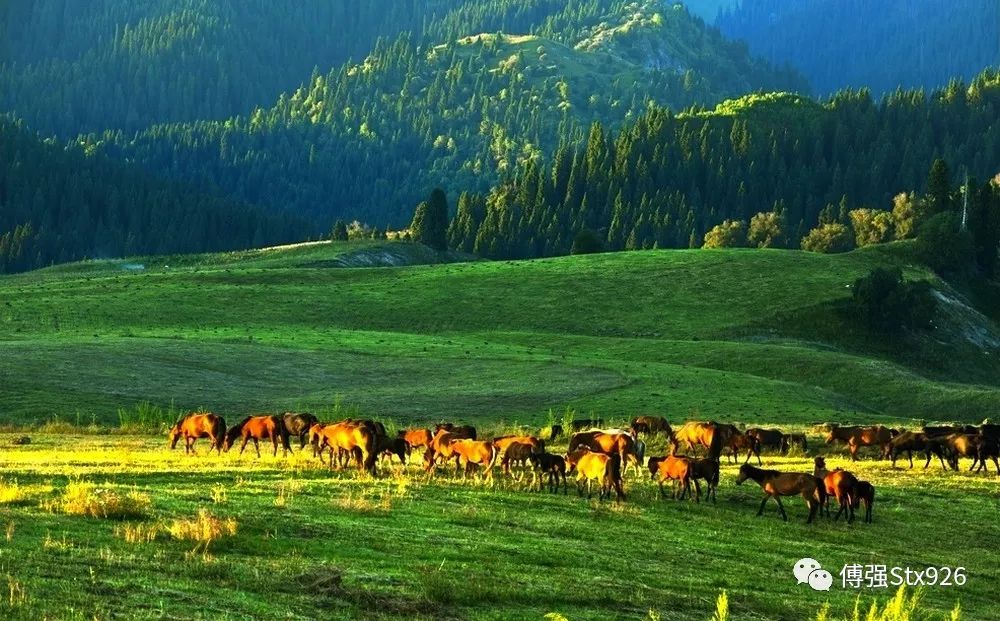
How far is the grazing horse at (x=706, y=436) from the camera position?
47406 millimetres

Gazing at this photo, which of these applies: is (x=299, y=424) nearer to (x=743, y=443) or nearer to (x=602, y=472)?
(x=602, y=472)

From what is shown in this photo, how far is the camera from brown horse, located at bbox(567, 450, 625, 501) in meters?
34.1

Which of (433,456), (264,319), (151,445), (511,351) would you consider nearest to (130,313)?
(264,319)

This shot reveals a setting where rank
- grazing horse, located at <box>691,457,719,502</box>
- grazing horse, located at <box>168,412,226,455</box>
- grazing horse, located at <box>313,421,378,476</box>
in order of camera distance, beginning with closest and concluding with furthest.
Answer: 1. grazing horse, located at <box>691,457,719,502</box>
2. grazing horse, located at <box>313,421,378,476</box>
3. grazing horse, located at <box>168,412,226,455</box>

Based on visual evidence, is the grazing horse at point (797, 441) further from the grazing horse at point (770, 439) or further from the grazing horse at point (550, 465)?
the grazing horse at point (550, 465)

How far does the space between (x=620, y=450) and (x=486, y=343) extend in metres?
55.8

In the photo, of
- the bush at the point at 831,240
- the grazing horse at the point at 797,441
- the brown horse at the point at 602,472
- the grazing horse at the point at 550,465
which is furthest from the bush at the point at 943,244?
the brown horse at the point at 602,472

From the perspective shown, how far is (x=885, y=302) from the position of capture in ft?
398

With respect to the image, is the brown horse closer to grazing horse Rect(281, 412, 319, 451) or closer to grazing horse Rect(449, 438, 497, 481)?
grazing horse Rect(449, 438, 497, 481)

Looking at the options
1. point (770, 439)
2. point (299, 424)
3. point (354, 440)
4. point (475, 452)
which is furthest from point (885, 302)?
point (354, 440)

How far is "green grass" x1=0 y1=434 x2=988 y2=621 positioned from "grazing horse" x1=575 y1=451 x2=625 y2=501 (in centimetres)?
83

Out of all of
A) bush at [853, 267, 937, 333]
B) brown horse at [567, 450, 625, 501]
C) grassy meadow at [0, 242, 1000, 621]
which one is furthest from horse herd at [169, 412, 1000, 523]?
bush at [853, 267, 937, 333]

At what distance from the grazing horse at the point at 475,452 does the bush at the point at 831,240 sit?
16262cm

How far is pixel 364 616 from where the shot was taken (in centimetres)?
1991
